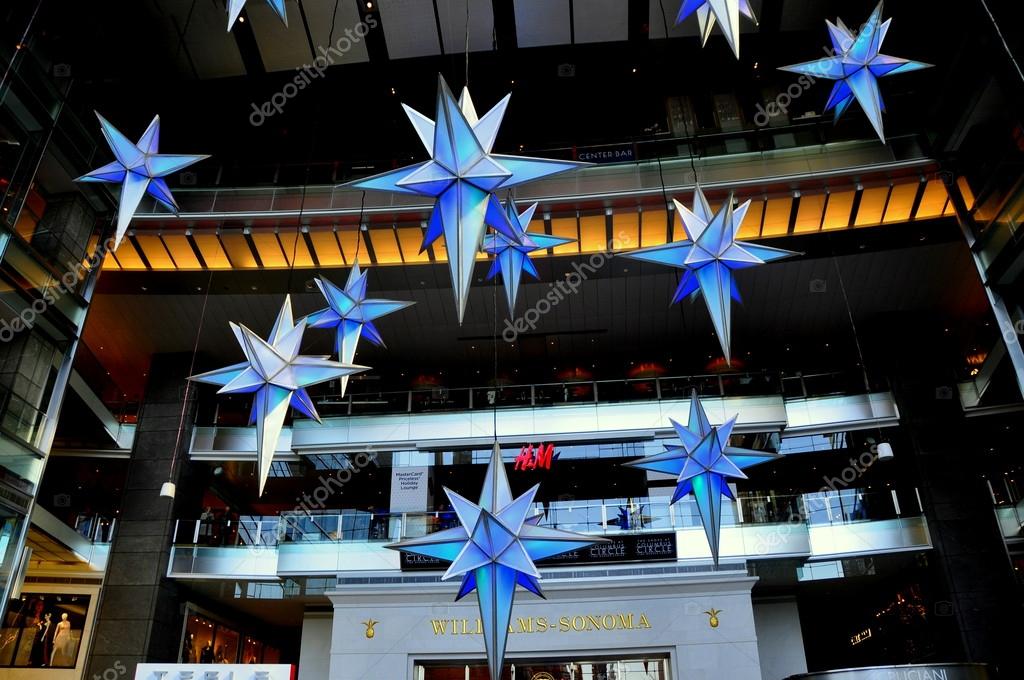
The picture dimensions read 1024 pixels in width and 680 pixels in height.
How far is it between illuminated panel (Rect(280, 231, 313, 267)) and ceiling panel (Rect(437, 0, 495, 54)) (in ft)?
18.8

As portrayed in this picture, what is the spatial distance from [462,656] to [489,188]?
1078cm

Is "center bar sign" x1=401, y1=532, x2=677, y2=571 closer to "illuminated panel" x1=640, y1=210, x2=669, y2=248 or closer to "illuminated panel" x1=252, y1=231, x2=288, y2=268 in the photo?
"illuminated panel" x1=640, y1=210, x2=669, y2=248

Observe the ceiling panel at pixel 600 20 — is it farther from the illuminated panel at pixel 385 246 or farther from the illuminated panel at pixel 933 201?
the illuminated panel at pixel 933 201

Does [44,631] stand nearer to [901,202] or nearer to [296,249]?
[296,249]

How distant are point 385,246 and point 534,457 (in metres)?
6.19

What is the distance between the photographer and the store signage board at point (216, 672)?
7.57 m

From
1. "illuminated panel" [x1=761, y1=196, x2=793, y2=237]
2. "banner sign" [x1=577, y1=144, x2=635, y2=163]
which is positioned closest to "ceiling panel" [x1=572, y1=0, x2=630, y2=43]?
"banner sign" [x1=577, y1=144, x2=635, y2=163]

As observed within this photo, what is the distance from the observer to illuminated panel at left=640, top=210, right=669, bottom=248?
15.5 metres

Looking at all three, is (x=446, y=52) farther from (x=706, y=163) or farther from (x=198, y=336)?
(x=198, y=336)

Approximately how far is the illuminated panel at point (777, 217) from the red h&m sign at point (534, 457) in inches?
278

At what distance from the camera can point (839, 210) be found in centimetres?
1517

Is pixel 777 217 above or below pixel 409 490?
above

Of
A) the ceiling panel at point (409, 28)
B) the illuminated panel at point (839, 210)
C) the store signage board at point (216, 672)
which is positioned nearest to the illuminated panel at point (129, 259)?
the ceiling panel at point (409, 28)

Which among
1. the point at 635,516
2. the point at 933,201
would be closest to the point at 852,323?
the point at 933,201
